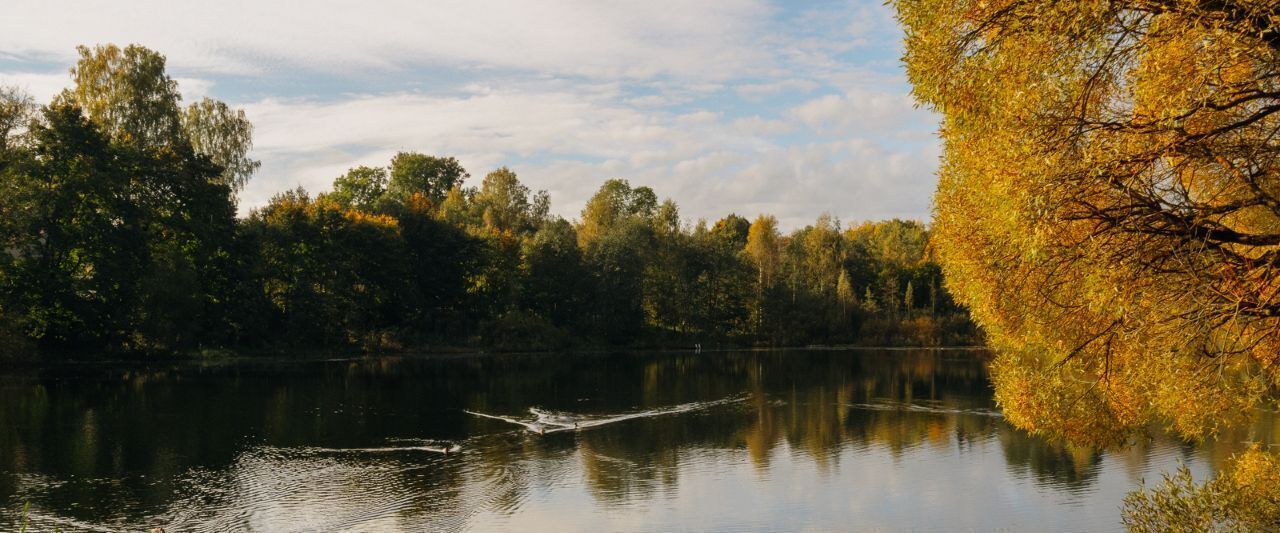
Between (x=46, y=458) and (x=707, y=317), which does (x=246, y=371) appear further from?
(x=707, y=317)

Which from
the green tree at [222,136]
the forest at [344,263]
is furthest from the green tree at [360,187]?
the green tree at [222,136]

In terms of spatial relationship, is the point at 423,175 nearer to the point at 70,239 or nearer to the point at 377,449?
the point at 70,239

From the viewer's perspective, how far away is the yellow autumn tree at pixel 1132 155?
8.06m

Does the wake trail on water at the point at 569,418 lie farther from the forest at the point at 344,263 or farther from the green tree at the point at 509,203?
the green tree at the point at 509,203

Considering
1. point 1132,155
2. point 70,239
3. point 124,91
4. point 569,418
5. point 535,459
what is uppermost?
point 124,91

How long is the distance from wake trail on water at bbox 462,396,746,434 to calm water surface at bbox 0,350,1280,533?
15 centimetres

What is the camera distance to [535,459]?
25234mm

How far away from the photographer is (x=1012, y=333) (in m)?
13.3

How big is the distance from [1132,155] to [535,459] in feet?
63.8

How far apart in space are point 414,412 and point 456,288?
1363 inches

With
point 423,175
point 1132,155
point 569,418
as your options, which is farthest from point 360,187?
point 1132,155

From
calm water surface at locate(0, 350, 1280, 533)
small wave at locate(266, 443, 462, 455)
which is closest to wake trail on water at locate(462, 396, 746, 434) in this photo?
calm water surface at locate(0, 350, 1280, 533)

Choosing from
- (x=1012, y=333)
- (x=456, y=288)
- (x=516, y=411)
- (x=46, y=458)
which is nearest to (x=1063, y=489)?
(x=1012, y=333)

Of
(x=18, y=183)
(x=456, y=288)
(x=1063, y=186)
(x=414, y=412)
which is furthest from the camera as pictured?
(x=456, y=288)
